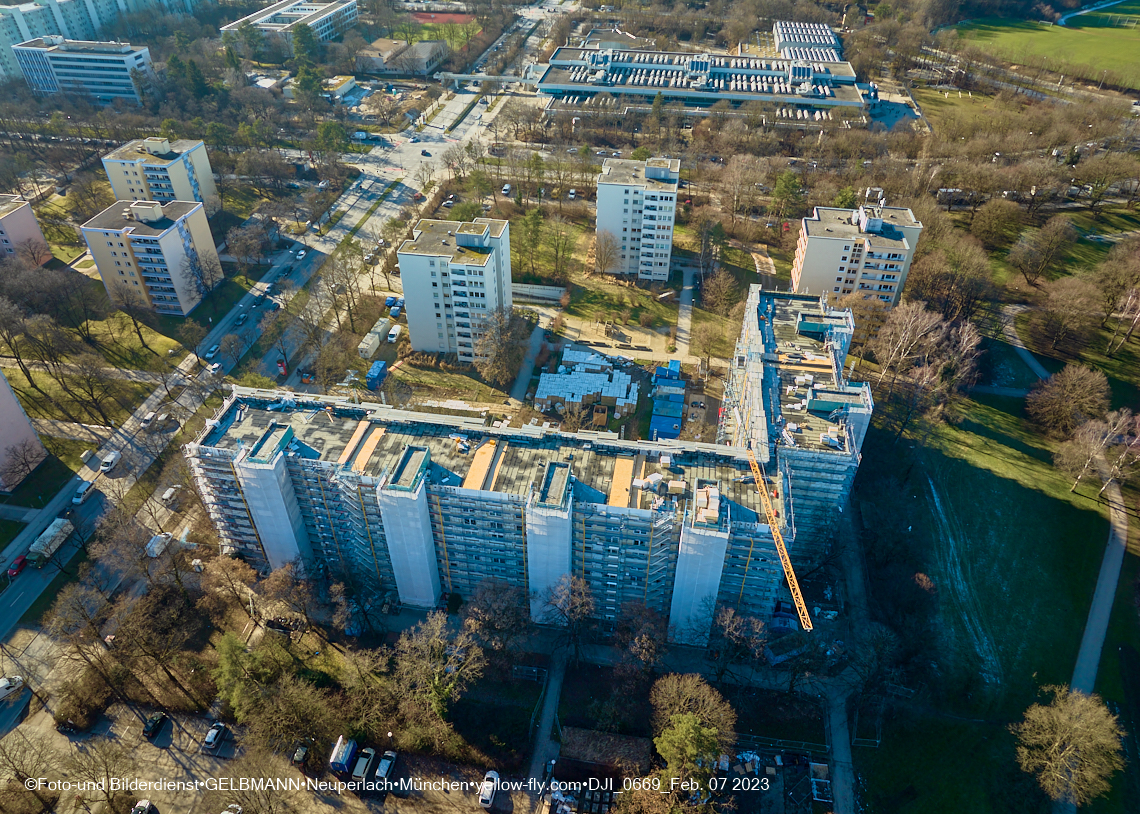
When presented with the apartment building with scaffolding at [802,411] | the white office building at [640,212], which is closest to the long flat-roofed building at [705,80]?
the white office building at [640,212]

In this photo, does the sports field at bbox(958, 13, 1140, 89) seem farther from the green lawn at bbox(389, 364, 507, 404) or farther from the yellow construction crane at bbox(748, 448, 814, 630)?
the yellow construction crane at bbox(748, 448, 814, 630)

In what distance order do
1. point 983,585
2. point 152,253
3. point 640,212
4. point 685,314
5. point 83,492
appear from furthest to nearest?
point 640,212
point 685,314
point 152,253
point 83,492
point 983,585

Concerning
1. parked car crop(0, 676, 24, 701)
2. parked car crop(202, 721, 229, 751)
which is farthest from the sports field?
parked car crop(0, 676, 24, 701)

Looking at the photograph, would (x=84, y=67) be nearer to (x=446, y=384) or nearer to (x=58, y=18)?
(x=58, y=18)

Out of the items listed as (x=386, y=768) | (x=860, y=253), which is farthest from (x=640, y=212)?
(x=386, y=768)

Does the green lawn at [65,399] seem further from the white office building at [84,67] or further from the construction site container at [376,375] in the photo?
the white office building at [84,67]

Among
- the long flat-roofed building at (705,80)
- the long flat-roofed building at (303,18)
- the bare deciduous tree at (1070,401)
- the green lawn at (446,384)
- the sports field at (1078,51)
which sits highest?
the long flat-roofed building at (303,18)
